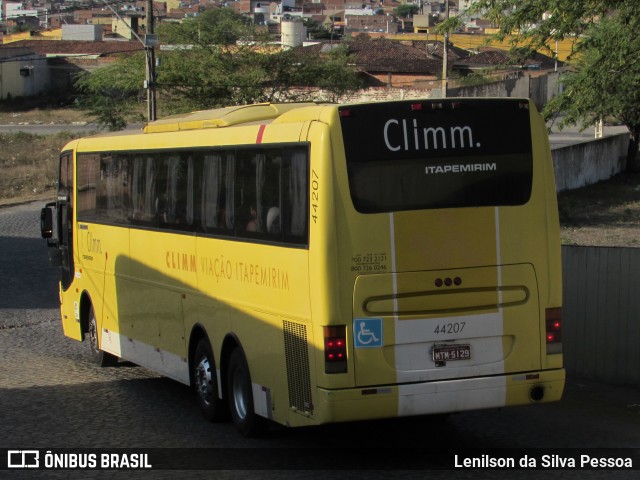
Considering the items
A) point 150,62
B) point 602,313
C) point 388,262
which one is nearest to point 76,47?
point 150,62

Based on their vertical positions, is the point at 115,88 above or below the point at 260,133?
below

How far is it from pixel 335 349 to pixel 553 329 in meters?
2.08

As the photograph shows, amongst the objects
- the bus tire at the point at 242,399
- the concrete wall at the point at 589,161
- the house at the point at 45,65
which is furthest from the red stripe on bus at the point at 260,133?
the house at the point at 45,65

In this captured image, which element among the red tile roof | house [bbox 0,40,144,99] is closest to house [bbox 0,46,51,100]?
house [bbox 0,40,144,99]

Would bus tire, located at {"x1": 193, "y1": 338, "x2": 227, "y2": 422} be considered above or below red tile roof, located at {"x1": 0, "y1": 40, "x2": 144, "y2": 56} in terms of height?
below

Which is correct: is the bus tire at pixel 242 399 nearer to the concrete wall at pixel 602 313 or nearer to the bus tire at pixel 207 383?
the bus tire at pixel 207 383

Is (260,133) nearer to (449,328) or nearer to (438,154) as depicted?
(438,154)

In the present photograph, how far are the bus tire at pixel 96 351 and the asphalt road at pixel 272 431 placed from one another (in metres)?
0.29

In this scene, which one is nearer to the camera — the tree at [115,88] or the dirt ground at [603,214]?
the dirt ground at [603,214]

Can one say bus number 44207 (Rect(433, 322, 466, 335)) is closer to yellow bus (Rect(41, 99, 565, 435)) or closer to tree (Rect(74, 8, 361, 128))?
yellow bus (Rect(41, 99, 565, 435))

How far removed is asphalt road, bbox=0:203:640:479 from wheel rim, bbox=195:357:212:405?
284 mm

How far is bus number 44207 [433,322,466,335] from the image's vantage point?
9.19 meters

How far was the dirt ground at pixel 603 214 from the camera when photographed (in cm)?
2883

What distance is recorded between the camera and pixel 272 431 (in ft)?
35.2
